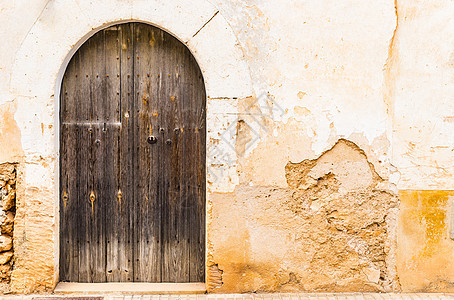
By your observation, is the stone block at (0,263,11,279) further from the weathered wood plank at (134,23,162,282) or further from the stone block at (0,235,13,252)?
the weathered wood plank at (134,23,162,282)

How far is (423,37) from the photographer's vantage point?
3.58 meters

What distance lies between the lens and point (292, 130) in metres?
3.60

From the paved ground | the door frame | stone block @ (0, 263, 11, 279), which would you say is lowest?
the paved ground

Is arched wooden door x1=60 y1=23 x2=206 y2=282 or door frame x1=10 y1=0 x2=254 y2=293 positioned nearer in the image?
door frame x1=10 y1=0 x2=254 y2=293

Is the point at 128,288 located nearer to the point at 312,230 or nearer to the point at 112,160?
the point at 112,160

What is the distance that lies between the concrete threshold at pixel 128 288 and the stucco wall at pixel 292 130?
14cm

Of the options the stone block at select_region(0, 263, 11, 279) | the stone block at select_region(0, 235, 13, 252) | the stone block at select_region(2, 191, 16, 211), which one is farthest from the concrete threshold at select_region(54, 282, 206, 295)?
the stone block at select_region(2, 191, 16, 211)

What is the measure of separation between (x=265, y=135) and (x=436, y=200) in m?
1.44

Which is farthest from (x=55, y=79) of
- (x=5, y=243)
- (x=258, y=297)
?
(x=258, y=297)

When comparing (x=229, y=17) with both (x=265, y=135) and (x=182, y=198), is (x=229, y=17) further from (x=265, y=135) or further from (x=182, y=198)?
(x=182, y=198)

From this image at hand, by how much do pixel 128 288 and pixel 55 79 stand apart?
1.71 metres

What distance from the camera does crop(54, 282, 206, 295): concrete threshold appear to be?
3.63 metres

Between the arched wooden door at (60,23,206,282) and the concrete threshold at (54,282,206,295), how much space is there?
78mm

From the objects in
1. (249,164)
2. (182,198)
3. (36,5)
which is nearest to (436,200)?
(249,164)
